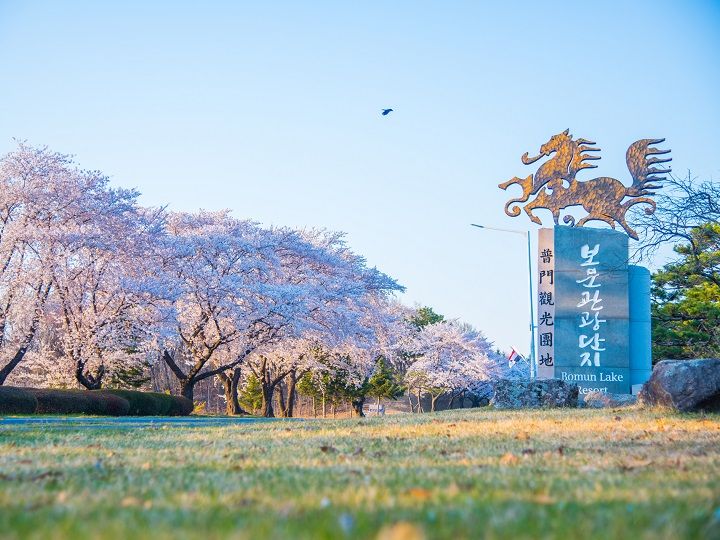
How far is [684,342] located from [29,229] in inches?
1198

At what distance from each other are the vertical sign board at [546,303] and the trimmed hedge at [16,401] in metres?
18.4

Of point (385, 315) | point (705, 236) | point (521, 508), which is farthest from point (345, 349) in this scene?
point (521, 508)

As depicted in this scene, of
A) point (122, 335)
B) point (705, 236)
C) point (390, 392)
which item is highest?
point (705, 236)

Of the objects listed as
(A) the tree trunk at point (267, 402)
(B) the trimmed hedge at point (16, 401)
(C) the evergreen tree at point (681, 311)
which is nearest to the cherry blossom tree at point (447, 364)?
(C) the evergreen tree at point (681, 311)

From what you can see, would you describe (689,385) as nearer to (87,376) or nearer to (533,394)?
(533,394)

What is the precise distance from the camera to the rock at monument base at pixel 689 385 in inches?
544

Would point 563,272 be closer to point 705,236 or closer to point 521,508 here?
point 705,236

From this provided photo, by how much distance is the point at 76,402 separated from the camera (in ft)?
75.7

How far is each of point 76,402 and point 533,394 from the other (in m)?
13.8

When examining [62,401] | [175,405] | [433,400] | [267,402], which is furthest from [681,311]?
[62,401]

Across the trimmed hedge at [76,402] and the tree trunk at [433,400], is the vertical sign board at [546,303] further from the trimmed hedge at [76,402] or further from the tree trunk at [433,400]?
the tree trunk at [433,400]

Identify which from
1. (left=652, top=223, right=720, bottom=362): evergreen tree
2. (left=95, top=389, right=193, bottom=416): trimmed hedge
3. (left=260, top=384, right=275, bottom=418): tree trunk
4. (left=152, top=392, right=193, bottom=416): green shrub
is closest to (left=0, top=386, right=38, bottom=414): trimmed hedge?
(left=95, top=389, right=193, bottom=416): trimmed hedge

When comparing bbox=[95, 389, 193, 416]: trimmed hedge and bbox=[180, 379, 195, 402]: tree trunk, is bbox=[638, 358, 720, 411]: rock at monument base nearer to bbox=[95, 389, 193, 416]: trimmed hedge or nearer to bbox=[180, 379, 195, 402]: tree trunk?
bbox=[95, 389, 193, 416]: trimmed hedge

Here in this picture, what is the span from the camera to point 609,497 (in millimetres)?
4086
